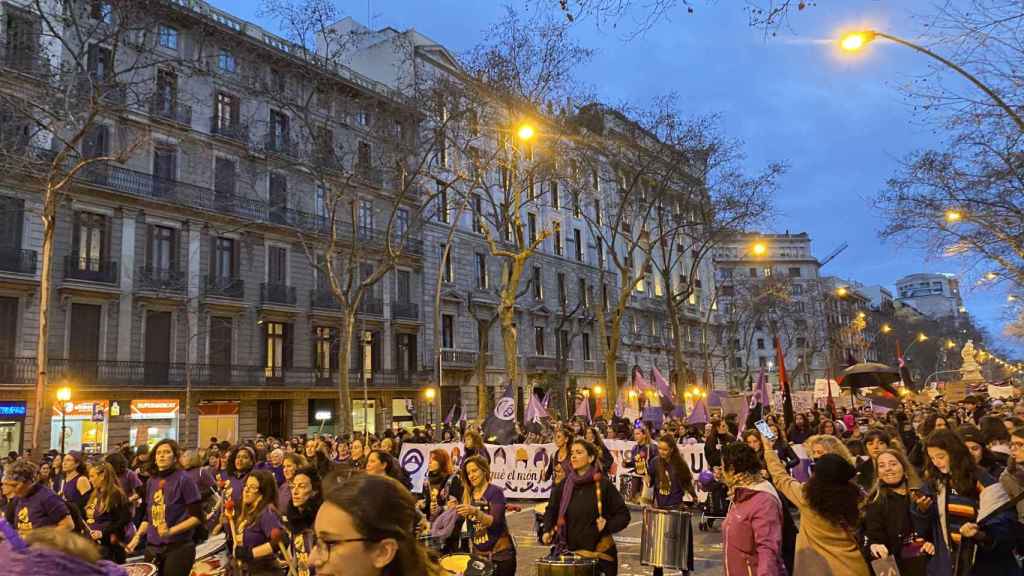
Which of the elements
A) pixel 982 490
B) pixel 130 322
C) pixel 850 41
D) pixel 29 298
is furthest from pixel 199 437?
pixel 982 490

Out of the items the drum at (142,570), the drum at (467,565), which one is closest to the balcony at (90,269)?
the drum at (142,570)

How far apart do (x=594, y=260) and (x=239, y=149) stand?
30.1m

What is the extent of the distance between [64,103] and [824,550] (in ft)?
65.7

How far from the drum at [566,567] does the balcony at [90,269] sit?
26.5 m

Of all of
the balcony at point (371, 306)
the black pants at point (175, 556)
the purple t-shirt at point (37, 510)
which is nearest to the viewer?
the purple t-shirt at point (37, 510)

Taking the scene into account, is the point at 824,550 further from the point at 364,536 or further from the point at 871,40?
the point at 871,40

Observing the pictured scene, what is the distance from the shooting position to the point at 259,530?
6312 millimetres

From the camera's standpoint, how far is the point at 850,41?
11055mm

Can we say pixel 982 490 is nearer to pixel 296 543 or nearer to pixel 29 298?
pixel 296 543

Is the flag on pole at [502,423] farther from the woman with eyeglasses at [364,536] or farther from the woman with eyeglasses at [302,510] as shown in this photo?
the woman with eyeglasses at [364,536]

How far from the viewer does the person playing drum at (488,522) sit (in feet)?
21.1

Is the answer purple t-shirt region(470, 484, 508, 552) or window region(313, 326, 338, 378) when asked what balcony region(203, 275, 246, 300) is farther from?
purple t-shirt region(470, 484, 508, 552)

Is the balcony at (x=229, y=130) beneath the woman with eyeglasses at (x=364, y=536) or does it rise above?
above

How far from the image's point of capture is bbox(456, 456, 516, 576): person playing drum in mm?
6441
